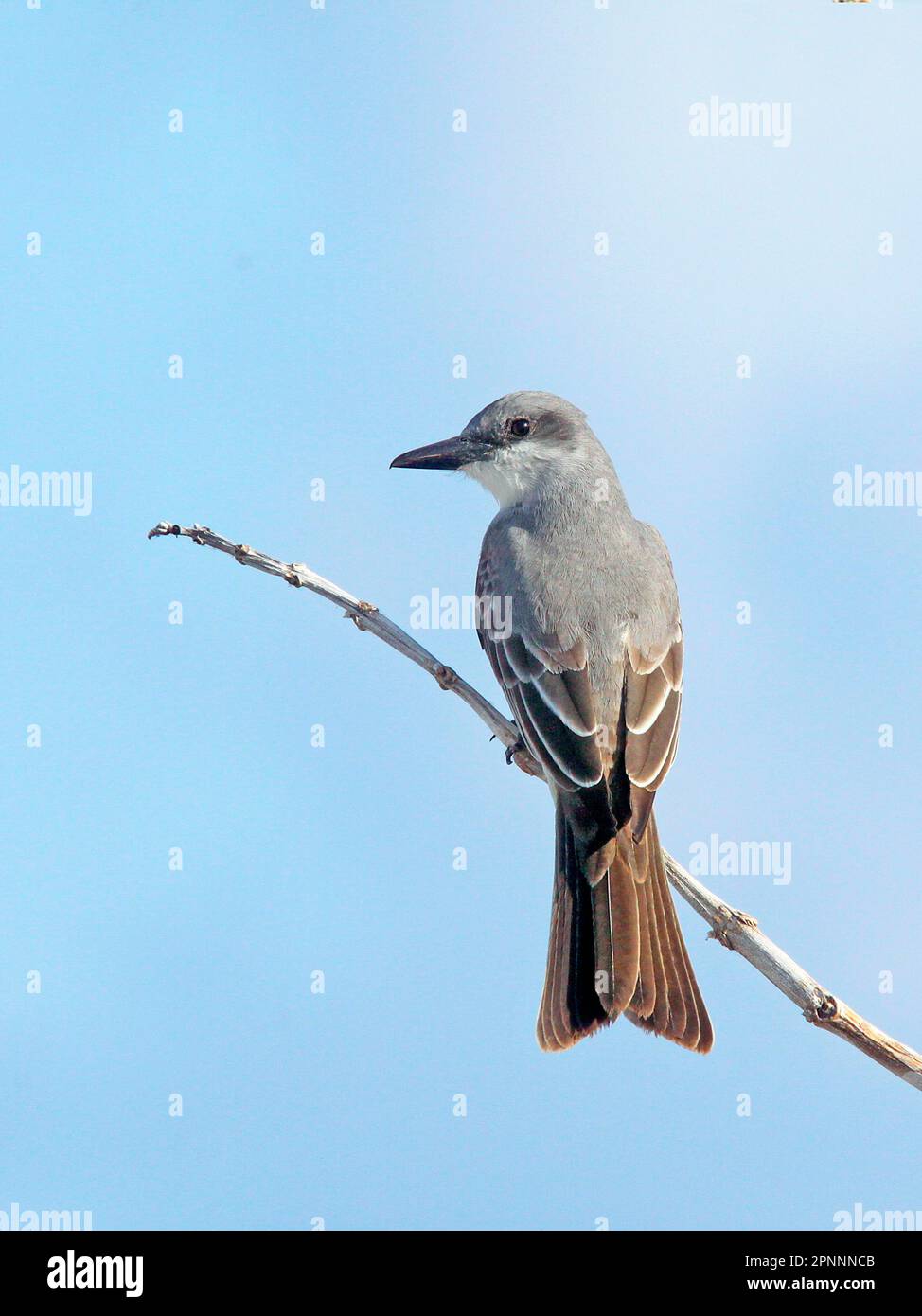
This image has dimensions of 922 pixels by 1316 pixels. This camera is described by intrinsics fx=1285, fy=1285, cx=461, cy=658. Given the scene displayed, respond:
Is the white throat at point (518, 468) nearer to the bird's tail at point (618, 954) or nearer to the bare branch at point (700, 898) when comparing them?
the bare branch at point (700, 898)

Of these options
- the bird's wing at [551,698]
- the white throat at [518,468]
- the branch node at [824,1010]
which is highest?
the white throat at [518,468]

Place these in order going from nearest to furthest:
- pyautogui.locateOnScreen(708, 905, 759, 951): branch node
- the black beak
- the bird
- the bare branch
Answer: the bare branch
pyautogui.locateOnScreen(708, 905, 759, 951): branch node
the bird
the black beak

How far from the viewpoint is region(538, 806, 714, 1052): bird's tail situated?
5191 mm

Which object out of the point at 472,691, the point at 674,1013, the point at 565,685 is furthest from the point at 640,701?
the point at 674,1013

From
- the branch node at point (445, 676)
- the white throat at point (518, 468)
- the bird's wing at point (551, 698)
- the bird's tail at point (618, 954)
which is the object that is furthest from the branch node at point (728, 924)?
the white throat at point (518, 468)

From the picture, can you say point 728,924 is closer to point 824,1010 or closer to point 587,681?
point 824,1010

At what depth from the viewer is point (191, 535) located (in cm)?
523

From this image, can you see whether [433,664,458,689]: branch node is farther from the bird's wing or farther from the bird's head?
the bird's head

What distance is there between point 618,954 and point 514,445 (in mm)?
3084

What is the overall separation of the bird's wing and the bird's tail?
0.27 metres

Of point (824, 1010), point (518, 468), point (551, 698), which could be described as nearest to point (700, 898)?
point (824, 1010)

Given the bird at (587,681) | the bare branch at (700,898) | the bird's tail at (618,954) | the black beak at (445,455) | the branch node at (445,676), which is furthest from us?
the black beak at (445,455)

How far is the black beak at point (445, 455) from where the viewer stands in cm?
705

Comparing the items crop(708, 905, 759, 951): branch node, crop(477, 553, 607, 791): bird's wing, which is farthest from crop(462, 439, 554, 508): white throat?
crop(708, 905, 759, 951): branch node
